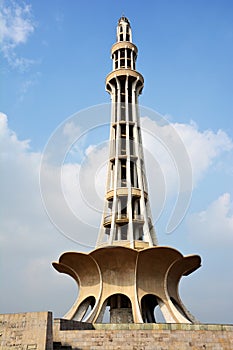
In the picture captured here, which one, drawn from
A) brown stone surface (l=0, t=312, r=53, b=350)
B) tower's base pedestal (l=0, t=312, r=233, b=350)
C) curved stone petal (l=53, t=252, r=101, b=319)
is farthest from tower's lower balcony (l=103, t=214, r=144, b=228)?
brown stone surface (l=0, t=312, r=53, b=350)

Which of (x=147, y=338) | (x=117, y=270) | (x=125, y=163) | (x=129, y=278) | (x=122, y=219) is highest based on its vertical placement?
(x=125, y=163)

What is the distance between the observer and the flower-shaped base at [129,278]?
918 inches

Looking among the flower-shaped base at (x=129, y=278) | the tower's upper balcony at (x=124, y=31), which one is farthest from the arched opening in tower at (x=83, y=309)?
the tower's upper balcony at (x=124, y=31)

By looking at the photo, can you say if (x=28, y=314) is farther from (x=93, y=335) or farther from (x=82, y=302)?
(x=82, y=302)

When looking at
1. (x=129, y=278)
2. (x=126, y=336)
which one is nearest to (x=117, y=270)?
(x=129, y=278)

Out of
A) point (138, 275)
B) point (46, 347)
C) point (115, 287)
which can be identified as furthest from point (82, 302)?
point (46, 347)

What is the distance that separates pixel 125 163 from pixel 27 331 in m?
17.5

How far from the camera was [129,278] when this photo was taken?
24078 millimetres

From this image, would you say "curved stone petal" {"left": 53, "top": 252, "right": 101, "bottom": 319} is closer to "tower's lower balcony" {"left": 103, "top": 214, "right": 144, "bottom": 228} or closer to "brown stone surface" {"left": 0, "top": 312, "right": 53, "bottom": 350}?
"tower's lower balcony" {"left": 103, "top": 214, "right": 144, "bottom": 228}

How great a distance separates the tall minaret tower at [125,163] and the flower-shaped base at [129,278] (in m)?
1.95

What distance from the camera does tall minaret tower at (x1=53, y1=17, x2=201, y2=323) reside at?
23.6 meters

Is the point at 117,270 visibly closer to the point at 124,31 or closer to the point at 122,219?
the point at 122,219

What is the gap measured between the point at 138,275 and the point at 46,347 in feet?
32.6

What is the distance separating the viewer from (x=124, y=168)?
31.2 m
